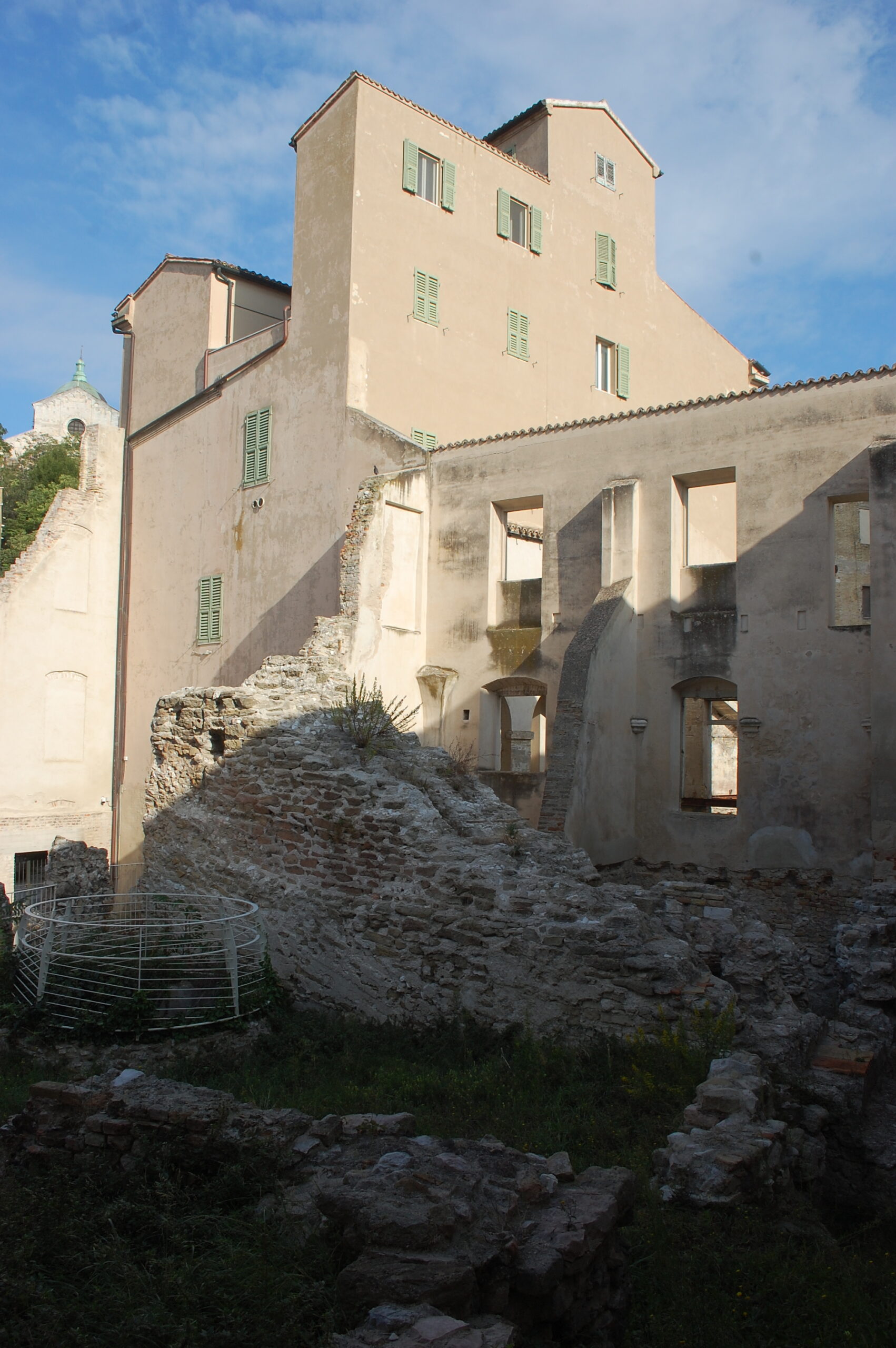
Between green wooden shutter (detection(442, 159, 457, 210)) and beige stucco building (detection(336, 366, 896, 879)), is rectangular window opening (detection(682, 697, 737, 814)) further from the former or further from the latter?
green wooden shutter (detection(442, 159, 457, 210))

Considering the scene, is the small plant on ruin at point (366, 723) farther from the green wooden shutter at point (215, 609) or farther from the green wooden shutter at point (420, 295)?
the green wooden shutter at point (420, 295)

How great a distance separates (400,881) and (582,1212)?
472cm

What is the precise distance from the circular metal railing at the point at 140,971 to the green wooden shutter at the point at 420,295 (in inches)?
599

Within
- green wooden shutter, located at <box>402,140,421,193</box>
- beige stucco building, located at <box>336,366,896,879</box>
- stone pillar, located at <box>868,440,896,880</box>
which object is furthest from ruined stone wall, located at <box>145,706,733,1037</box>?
green wooden shutter, located at <box>402,140,421,193</box>

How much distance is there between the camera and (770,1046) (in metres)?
7.12

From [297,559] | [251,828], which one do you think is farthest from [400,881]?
[297,559]

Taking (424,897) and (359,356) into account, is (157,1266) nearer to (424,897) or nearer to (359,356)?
(424,897)

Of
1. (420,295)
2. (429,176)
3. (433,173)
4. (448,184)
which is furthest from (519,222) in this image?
(420,295)

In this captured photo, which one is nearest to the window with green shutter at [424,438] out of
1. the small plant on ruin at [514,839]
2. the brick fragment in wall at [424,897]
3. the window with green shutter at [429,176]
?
→ the window with green shutter at [429,176]

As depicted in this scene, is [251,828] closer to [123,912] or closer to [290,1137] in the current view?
[123,912]

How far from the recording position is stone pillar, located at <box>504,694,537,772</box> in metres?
26.1

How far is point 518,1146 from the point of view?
5879 millimetres

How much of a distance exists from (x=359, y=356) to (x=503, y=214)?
20.0 ft

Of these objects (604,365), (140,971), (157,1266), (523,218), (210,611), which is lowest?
(157,1266)
